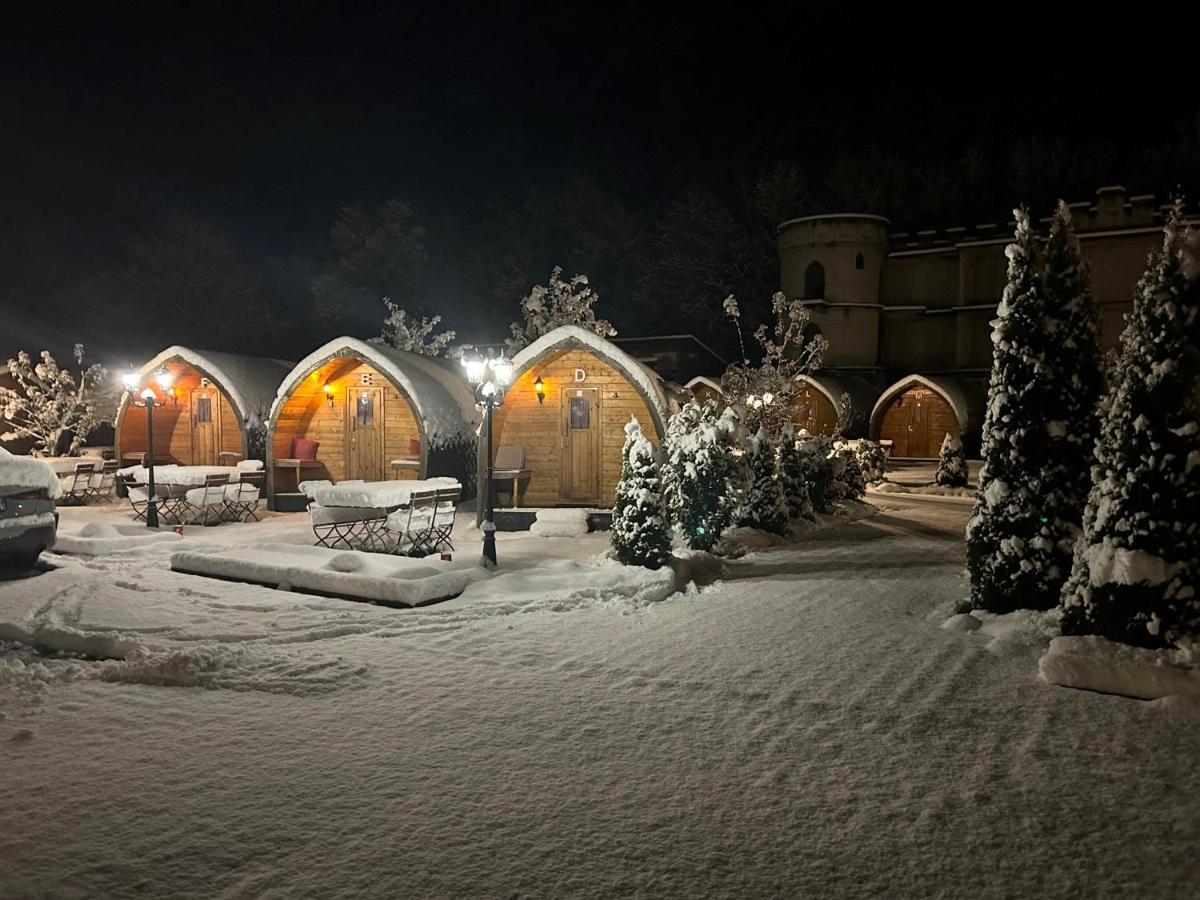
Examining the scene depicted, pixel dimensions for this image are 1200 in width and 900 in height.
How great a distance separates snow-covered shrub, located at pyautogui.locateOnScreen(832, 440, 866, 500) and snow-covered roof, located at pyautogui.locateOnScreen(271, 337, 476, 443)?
7724 millimetres

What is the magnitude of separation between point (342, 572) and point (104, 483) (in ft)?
45.7

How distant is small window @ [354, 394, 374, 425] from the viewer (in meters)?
18.2

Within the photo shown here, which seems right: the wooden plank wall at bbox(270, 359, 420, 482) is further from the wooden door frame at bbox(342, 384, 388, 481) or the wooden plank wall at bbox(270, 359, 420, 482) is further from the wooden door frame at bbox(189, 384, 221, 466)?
the wooden door frame at bbox(189, 384, 221, 466)

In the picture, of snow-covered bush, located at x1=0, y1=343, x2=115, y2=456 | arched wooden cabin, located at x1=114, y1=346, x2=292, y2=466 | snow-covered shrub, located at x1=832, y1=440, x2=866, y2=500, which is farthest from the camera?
snow-covered bush, located at x1=0, y1=343, x2=115, y2=456

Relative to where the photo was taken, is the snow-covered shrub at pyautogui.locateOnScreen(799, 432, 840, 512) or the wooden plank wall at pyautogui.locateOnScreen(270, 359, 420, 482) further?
the wooden plank wall at pyautogui.locateOnScreen(270, 359, 420, 482)

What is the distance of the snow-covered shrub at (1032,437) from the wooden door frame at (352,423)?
43.6ft

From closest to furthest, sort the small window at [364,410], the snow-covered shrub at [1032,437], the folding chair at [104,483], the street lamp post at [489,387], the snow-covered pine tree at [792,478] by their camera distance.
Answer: the snow-covered shrub at [1032,437] < the street lamp post at [489,387] < the snow-covered pine tree at [792,478] < the folding chair at [104,483] < the small window at [364,410]

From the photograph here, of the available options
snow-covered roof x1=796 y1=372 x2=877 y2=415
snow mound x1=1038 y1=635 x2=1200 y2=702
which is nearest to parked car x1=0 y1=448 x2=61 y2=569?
snow mound x1=1038 y1=635 x2=1200 y2=702

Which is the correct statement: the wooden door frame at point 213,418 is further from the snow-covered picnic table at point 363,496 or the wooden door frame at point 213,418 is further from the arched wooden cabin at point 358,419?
the snow-covered picnic table at point 363,496

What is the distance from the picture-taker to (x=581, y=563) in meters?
10.8

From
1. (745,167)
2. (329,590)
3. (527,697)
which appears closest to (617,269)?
(745,167)

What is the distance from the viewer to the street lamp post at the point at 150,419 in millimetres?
14094

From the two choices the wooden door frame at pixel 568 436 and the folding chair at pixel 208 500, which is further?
the wooden door frame at pixel 568 436

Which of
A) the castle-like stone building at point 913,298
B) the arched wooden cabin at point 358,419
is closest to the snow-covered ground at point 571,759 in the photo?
the arched wooden cabin at point 358,419
